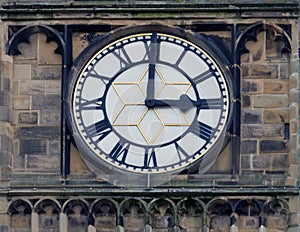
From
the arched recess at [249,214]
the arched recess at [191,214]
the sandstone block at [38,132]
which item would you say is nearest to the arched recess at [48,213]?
the sandstone block at [38,132]

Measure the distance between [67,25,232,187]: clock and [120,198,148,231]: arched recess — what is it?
22 centimetres

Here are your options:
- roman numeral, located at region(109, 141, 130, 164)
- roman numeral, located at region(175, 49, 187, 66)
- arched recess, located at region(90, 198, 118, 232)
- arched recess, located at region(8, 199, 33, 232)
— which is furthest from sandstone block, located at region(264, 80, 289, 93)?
arched recess, located at region(8, 199, 33, 232)

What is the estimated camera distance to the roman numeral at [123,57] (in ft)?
91.0

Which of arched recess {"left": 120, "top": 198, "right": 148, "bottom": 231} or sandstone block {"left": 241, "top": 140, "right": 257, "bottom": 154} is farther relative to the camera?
sandstone block {"left": 241, "top": 140, "right": 257, "bottom": 154}

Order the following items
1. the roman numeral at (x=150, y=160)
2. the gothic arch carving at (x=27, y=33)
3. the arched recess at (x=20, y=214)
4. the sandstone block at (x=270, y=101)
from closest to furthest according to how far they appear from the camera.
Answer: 1. the arched recess at (x=20, y=214)
2. the roman numeral at (x=150, y=160)
3. the sandstone block at (x=270, y=101)
4. the gothic arch carving at (x=27, y=33)

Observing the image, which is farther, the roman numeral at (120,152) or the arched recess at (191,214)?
the roman numeral at (120,152)

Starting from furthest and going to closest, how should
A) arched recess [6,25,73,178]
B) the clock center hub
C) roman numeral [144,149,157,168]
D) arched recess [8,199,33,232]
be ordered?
arched recess [6,25,73,178]
the clock center hub
roman numeral [144,149,157,168]
arched recess [8,199,33,232]

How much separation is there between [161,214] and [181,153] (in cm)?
68

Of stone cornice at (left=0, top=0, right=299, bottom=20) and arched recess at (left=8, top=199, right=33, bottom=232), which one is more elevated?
stone cornice at (left=0, top=0, right=299, bottom=20)

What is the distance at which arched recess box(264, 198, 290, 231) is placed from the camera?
27.2 metres

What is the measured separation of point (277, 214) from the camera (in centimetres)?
2719

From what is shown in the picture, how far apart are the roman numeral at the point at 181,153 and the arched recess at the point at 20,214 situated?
5.29 feet

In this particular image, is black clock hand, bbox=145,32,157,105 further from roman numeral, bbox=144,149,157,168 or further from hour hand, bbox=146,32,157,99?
roman numeral, bbox=144,149,157,168

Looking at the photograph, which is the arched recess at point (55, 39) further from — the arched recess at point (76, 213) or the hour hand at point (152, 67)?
the arched recess at point (76, 213)
